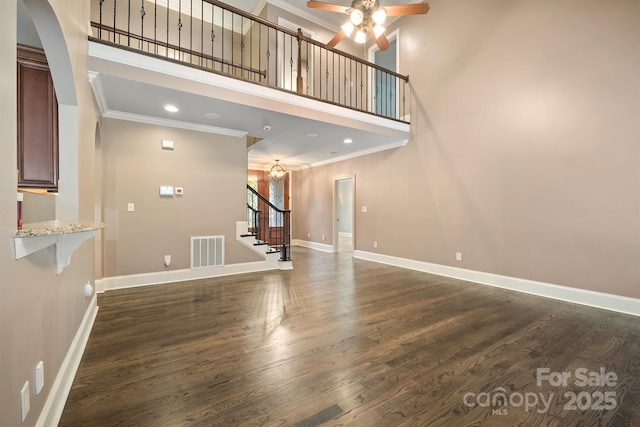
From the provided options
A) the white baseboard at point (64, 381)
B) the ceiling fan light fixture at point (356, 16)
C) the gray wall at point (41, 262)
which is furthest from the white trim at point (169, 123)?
the white baseboard at point (64, 381)

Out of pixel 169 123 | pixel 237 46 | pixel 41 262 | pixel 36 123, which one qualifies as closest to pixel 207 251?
pixel 169 123

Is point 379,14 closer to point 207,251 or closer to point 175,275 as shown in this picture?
point 207,251

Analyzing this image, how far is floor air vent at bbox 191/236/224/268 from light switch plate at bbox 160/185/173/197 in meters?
0.78

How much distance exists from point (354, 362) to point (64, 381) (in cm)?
188

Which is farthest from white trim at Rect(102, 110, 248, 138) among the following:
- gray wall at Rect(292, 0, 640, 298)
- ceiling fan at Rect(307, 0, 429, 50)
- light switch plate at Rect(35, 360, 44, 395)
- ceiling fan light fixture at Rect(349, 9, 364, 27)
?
light switch plate at Rect(35, 360, 44, 395)

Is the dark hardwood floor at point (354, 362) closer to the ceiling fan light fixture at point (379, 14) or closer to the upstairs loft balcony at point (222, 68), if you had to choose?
the upstairs loft balcony at point (222, 68)

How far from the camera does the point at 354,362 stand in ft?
6.77

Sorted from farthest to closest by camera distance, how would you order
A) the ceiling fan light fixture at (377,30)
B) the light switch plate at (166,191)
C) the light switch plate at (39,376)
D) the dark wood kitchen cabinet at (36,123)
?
the light switch plate at (166,191) < the ceiling fan light fixture at (377,30) < the dark wood kitchen cabinet at (36,123) < the light switch plate at (39,376)

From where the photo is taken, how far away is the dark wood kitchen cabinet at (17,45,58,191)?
2.09 meters

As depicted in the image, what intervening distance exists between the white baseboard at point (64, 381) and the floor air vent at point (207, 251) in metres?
2.03

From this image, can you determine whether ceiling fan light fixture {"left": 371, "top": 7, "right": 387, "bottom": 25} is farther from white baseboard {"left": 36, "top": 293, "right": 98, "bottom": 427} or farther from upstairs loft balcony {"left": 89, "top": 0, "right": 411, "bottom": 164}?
white baseboard {"left": 36, "top": 293, "right": 98, "bottom": 427}

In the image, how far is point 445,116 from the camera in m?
4.80

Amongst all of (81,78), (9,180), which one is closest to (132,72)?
(81,78)

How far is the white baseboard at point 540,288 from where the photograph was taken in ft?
10.3
